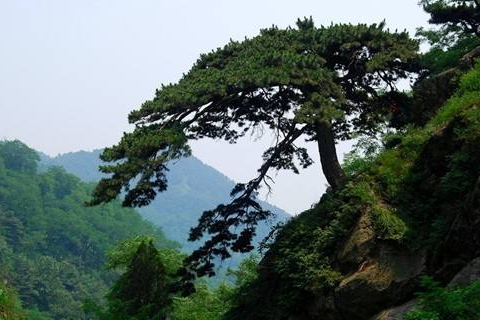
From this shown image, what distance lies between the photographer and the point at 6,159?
577 feet

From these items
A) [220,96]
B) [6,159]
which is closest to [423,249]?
[220,96]

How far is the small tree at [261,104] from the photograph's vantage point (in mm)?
17109

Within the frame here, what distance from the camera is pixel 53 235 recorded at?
151 m

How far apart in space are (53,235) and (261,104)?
142 m

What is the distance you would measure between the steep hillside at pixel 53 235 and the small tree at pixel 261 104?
3607 inches

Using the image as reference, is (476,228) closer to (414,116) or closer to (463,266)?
(463,266)

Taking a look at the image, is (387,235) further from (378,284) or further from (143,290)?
(143,290)

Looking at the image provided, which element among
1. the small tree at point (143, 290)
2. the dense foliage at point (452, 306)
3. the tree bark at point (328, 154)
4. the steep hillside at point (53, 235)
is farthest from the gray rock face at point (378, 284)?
the steep hillside at point (53, 235)

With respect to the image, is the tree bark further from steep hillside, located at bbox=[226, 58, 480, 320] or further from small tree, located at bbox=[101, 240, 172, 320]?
small tree, located at bbox=[101, 240, 172, 320]

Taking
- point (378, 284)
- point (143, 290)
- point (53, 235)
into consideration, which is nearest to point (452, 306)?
point (378, 284)

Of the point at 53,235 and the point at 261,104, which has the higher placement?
the point at 53,235

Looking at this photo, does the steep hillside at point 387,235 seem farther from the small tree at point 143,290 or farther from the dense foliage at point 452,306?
the small tree at point 143,290

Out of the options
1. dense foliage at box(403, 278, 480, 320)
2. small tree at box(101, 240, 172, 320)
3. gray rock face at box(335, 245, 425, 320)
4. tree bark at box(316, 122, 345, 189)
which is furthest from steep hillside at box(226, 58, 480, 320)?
small tree at box(101, 240, 172, 320)

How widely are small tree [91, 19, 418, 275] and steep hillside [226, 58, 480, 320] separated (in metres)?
2.55
